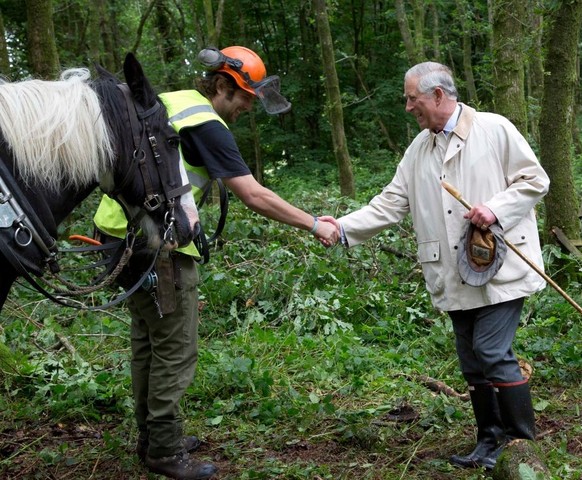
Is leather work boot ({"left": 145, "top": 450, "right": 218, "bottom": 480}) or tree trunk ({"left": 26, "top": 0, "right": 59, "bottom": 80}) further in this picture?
tree trunk ({"left": 26, "top": 0, "right": 59, "bottom": 80})

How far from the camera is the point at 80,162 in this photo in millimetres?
2850

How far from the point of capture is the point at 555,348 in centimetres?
520

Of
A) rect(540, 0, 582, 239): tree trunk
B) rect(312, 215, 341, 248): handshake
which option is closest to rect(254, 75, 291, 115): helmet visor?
rect(312, 215, 341, 248): handshake

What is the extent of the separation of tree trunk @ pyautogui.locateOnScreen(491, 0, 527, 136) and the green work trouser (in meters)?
5.12

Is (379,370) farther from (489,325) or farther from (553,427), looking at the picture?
(489,325)

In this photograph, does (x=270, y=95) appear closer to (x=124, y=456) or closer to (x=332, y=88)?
(x=124, y=456)

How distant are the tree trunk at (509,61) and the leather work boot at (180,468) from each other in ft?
17.8

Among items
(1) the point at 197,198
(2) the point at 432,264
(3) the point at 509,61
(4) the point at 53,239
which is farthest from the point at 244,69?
(3) the point at 509,61

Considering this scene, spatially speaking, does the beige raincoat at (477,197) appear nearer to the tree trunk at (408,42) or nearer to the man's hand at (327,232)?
the man's hand at (327,232)

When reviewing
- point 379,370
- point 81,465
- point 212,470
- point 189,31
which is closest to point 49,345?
point 81,465

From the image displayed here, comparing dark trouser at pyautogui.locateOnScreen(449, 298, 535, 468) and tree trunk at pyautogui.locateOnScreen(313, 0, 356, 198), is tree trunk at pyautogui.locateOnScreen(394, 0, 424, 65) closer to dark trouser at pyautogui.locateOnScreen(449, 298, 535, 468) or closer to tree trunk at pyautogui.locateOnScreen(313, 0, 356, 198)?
tree trunk at pyautogui.locateOnScreen(313, 0, 356, 198)

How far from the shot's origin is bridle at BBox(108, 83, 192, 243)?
10.0ft

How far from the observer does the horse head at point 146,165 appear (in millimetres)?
3037

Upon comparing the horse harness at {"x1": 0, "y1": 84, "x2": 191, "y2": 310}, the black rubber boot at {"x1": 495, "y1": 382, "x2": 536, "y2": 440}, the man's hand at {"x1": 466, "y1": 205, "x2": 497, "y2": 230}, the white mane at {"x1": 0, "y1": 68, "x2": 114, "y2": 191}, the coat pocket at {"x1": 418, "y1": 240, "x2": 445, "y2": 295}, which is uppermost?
the white mane at {"x1": 0, "y1": 68, "x2": 114, "y2": 191}
